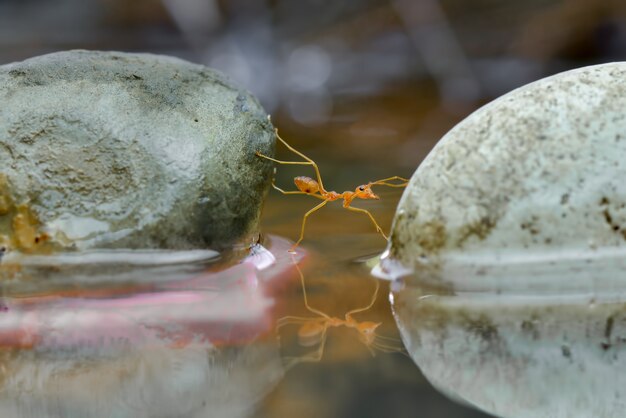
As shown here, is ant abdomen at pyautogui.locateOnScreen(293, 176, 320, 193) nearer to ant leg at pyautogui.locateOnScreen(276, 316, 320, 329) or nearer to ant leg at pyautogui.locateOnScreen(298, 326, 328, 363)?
ant leg at pyautogui.locateOnScreen(276, 316, 320, 329)

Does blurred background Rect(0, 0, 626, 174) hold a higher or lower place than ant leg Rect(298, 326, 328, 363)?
higher

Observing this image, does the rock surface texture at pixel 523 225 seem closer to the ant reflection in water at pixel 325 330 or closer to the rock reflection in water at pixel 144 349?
the ant reflection in water at pixel 325 330

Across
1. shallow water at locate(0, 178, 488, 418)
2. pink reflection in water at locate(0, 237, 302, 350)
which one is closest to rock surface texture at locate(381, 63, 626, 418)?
shallow water at locate(0, 178, 488, 418)

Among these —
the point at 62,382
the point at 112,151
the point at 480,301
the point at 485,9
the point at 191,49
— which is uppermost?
the point at 485,9

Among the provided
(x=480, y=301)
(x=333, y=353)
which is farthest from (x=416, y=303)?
(x=333, y=353)

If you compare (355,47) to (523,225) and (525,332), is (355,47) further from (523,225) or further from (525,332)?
(525,332)

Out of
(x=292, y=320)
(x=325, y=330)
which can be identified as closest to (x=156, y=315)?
(x=292, y=320)

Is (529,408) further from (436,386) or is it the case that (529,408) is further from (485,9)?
(485,9)
